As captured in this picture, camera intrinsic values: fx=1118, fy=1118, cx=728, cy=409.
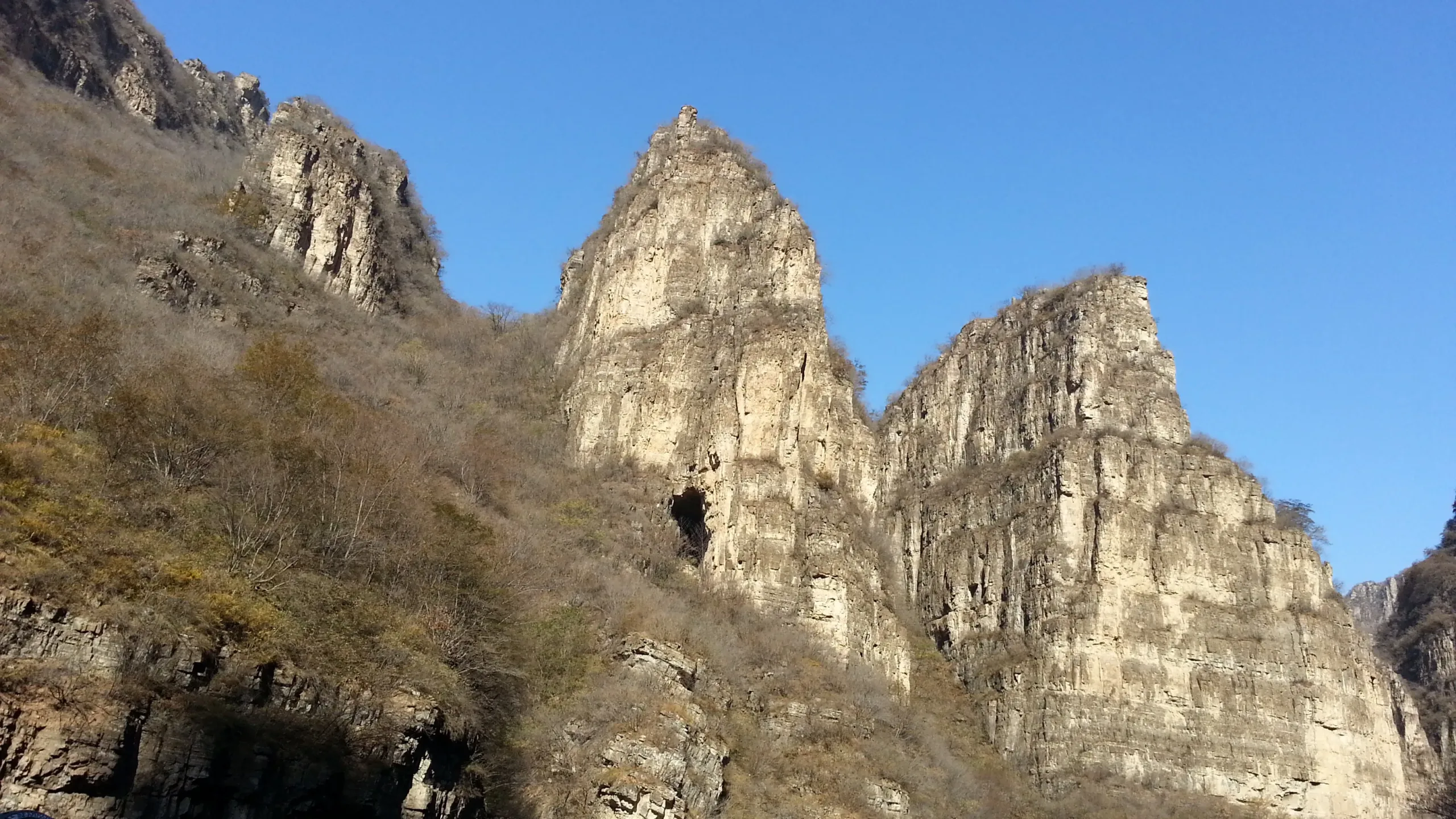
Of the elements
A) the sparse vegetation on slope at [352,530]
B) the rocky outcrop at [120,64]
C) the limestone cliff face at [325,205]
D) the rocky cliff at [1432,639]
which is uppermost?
the rocky outcrop at [120,64]

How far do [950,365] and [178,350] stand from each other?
148 feet

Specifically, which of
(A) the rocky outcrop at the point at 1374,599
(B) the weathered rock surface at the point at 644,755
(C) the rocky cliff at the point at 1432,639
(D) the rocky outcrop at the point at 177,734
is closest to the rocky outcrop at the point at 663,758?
(B) the weathered rock surface at the point at 644,755

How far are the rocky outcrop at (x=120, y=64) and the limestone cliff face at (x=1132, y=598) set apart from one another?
5867 cm

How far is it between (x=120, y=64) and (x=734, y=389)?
59460mm

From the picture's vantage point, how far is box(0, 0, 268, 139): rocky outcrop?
69.2 meters

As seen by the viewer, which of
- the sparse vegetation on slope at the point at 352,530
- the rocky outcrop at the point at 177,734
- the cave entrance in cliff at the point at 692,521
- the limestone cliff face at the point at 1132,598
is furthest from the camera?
the limestone cliff face at the point at 1132,598

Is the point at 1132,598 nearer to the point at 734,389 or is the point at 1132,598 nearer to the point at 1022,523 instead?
the point at 1022,523

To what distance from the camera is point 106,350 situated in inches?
1136

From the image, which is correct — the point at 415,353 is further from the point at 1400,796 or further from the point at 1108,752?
the point at 1400,796

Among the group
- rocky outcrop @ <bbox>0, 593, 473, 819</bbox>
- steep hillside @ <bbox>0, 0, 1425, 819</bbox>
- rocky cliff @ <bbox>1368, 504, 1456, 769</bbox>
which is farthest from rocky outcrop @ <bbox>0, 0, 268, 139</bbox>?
rocky cliff @ <bbox>1368, 504, 1456, 769</bbox>

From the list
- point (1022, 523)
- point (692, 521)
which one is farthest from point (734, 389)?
point (1022, 523)

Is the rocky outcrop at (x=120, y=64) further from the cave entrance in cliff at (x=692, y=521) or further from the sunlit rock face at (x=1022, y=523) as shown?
the cave entrance in cliff at (x=692, y=521)

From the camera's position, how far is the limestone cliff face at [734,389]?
43188mm

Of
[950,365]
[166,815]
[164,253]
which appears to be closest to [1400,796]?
[950,365]
